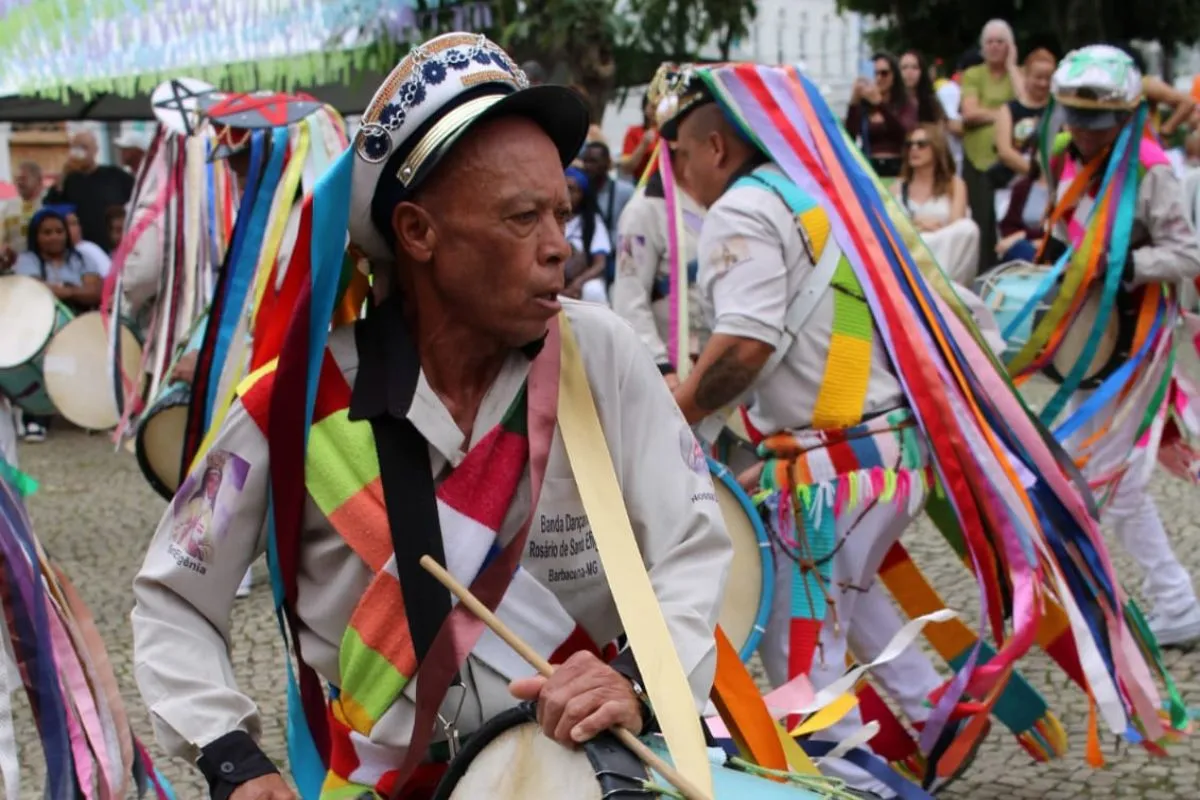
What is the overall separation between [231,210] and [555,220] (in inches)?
266

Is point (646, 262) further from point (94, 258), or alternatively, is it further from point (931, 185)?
point (94, 258)

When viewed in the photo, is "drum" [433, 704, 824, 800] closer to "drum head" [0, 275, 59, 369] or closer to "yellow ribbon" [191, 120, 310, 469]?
"yellow ribbon" [191, 120, 310, 469]

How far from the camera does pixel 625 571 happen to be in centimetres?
233

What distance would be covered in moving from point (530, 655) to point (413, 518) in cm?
31

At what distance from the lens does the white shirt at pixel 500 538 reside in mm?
2385

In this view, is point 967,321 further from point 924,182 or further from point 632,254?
point 924,182

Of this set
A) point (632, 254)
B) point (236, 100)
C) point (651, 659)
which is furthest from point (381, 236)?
point (236, 100)

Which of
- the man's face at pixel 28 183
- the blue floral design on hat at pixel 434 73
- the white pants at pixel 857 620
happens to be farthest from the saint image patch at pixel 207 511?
the man's face at pixel 28 183

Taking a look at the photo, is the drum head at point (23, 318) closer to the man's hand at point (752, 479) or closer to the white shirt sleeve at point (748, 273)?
the man's hand at point (752, 479)

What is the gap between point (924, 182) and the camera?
31.6 feet

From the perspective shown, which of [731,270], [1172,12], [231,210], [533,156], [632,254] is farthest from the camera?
[1172,12]

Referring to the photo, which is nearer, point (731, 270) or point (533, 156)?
point (533, 156)

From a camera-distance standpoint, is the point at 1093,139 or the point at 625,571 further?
the point at 1093,139

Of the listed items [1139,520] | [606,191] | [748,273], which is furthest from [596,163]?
[748,273]
